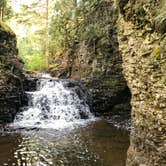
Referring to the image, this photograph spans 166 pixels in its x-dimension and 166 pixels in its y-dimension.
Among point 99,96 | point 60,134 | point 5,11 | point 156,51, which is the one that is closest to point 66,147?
point 60,134

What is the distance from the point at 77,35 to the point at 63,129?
10225mm

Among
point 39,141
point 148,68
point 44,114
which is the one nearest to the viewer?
point 148,68

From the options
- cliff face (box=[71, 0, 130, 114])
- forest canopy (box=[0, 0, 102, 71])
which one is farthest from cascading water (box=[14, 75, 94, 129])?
A: forest canopy (box=[0, 0, 102, 71])

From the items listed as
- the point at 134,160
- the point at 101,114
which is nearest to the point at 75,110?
the point at 101,114

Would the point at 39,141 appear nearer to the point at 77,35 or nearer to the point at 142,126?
the point at 142,126

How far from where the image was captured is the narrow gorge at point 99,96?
575 centimetres

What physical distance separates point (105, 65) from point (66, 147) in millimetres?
8496

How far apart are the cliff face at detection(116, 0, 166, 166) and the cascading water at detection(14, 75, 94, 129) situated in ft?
26.2

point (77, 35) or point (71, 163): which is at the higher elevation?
point (77, 35)

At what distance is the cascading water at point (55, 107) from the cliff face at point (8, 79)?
0.59 meters

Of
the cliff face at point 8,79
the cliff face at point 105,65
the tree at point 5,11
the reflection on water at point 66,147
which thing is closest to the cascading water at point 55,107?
the cliff face at point 8,79

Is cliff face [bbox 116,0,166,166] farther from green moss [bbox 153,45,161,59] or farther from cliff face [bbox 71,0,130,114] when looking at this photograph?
cliff face [bbox 71,0,130,114]

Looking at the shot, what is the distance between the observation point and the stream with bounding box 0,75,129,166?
9169mm

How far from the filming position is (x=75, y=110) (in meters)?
17.0
